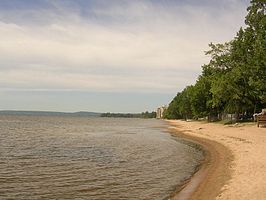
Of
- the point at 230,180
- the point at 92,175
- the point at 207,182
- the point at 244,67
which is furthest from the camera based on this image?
the point at 244,67

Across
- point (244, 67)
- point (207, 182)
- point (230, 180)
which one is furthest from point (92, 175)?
point (244, 67)

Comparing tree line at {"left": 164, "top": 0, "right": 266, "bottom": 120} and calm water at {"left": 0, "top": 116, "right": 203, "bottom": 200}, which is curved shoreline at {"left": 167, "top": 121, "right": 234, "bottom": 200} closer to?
calm water at {"left": 0, "top": 116, "right": 203, "bottom": 200}

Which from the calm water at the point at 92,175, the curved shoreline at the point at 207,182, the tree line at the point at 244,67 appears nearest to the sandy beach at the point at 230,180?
the curved shoreline at the point at 207,182

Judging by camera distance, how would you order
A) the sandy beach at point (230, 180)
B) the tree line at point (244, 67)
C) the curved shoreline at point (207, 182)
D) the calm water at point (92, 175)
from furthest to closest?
1. the tree line at point (244, 67)
2. the calm water at point (92, 175)
3. the curved shoreline at point (207, 182)
4. the sandy beach at point (230, 180)

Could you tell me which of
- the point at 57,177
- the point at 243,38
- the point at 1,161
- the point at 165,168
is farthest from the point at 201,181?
the point at 243,38

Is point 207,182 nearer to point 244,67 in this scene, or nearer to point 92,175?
point 92,175

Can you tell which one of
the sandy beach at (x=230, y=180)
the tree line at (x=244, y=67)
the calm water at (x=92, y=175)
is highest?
the tree line at (x=244, y=67)

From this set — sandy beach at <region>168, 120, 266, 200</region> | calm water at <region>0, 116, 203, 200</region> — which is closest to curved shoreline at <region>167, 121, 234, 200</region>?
sandy beach at <region>168, 120, 266, 200</region>

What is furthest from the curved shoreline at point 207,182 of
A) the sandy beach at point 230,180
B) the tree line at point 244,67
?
the tree line at point 244,67

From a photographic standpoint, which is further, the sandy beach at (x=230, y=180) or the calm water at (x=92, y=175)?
the calm water at (x=92, y=175)

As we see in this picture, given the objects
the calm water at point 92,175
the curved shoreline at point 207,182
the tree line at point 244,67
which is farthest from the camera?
the tree line at point 244,67

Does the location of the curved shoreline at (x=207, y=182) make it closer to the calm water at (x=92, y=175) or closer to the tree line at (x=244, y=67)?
the calm water at (x=92, y=175)

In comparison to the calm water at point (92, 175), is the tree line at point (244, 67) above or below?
above

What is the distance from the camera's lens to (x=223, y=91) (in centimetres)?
6750
